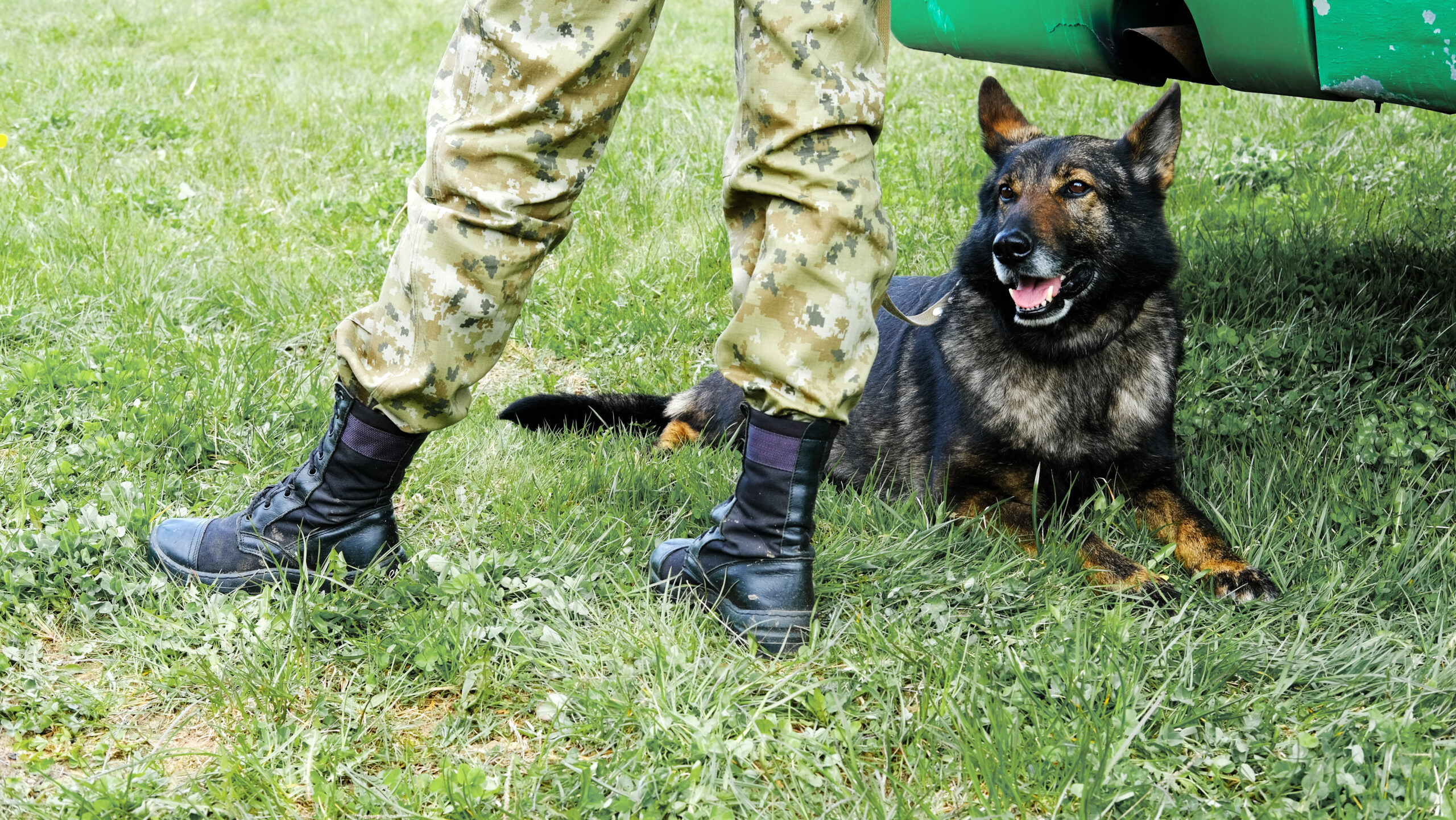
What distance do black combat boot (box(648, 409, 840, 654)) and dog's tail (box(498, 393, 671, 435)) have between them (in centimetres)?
111

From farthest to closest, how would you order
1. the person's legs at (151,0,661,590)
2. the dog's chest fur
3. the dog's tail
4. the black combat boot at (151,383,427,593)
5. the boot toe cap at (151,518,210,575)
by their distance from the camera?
the dog's tail
the dog's chest fur
the boot toe cap at (151,518,210,575)
the black combat boot at (151,383,427,593)
the person's legs at (151,0,661,590)

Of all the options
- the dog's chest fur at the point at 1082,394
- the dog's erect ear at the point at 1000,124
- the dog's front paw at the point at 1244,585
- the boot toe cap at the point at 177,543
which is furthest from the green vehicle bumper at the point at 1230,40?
the boot toe cap at the point at 177,543

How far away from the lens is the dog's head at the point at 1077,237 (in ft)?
8.52

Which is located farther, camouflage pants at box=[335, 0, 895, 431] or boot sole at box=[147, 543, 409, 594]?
boot sole at box=[147, 543, 409, 594]

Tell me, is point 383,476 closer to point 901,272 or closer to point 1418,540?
point 1418,540

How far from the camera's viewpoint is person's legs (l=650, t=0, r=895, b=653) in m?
1.76

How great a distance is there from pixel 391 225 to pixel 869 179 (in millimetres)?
2772

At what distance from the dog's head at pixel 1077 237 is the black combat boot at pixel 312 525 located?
151cm

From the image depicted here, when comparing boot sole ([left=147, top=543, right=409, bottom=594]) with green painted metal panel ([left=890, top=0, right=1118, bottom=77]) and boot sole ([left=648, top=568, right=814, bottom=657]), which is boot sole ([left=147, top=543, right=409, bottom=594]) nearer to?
boot sole ([left=648, top=568, right=814, bottom=657])

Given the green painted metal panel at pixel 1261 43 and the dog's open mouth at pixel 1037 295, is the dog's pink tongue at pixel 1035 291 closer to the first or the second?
the dog's open mouth at pixel 1037 295

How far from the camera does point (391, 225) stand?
412 cm

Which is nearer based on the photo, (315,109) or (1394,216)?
(1394,216)

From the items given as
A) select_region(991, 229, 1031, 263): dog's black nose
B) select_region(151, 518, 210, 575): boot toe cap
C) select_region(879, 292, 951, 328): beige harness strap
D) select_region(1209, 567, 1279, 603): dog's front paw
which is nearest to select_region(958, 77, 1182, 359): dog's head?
select_region(991, 229, 1031, 263): dog's black nose

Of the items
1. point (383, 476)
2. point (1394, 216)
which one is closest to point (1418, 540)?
point (1394, 216)
